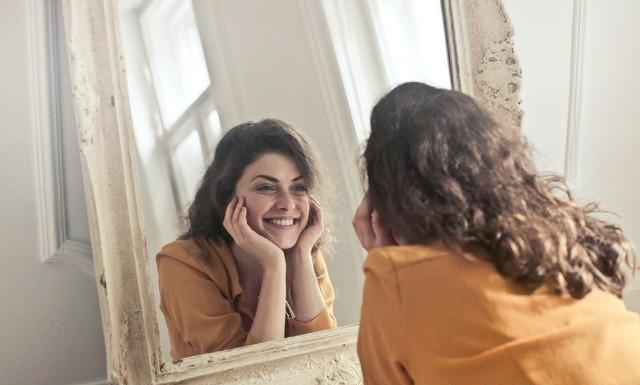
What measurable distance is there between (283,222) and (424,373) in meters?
0.49

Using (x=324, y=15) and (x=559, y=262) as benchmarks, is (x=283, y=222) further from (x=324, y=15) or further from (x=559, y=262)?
(x=559, y=262)

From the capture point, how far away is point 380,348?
888mm

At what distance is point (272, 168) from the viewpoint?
1.24 meters

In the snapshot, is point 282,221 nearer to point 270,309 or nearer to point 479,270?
point 270,309

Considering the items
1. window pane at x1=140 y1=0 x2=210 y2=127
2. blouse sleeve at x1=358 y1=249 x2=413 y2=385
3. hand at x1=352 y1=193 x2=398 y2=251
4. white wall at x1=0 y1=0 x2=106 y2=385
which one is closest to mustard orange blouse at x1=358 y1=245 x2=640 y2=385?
blouse sleeve at x1=358 y1=249 x2=413 y2=385

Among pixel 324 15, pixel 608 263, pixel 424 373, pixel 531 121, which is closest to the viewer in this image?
pixel 424 373

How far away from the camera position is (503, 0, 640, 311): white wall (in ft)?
6.05

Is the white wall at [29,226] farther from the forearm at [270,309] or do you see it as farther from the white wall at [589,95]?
the white wall at [589,95]

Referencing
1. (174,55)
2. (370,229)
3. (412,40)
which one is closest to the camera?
(370,229)

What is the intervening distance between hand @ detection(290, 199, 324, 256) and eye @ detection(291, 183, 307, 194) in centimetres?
3

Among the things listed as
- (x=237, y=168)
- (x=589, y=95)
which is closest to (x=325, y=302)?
(x=237, y=168)

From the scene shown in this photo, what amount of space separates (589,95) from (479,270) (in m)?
1.30

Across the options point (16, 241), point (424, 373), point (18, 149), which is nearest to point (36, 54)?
point (18, 149)

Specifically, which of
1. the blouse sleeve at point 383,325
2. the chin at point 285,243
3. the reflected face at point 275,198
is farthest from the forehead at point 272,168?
the blouse sleeve at point 383,325
